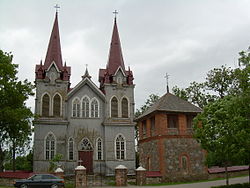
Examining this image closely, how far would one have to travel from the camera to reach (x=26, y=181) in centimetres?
2256

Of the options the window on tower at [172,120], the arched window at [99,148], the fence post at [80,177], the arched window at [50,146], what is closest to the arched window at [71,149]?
the arched window at [50,146]

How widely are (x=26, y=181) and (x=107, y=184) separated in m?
7.51

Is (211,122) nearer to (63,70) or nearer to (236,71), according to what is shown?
(236,71)

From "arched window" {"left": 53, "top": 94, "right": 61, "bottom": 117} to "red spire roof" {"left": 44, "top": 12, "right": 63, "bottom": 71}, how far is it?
3342 millimetres

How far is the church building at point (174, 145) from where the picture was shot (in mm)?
29703

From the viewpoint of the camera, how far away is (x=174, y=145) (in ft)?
99.6

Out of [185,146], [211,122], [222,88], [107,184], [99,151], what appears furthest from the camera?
[222,88]

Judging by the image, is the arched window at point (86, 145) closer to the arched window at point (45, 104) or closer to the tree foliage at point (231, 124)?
the arched window at point (45, 104)

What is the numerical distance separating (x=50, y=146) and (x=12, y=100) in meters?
6.04

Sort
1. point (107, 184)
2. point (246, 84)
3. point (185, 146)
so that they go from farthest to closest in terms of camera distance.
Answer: point (185, 146) < point (107, 184) < point (246, 84)

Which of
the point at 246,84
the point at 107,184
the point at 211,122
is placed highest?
the point at 246,84

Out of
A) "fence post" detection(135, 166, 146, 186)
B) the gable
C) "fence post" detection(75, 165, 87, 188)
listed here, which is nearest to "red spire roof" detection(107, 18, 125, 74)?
the gable

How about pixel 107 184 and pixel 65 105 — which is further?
pixel 65 105

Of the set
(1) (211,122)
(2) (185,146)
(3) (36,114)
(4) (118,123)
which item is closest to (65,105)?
(3) (36,114)
